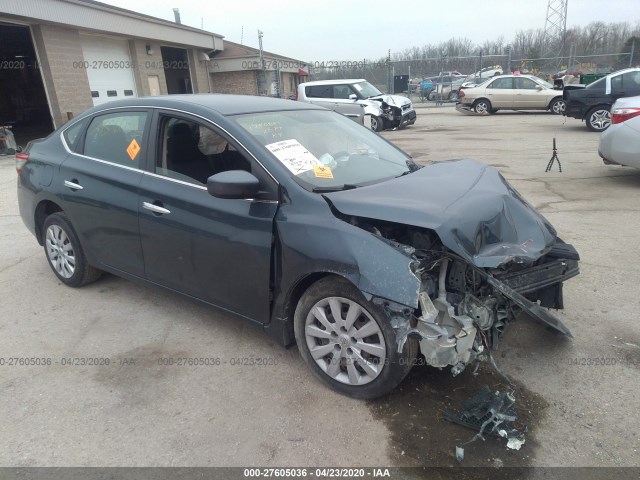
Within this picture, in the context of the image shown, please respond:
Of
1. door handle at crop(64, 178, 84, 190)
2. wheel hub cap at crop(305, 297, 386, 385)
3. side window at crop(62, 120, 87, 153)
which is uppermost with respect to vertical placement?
side window at crop(62, 120, 87, 153)

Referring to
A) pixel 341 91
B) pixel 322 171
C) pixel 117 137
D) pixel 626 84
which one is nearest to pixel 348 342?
pixel 322 171

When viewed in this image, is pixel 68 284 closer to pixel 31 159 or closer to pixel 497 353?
pixel 31 159

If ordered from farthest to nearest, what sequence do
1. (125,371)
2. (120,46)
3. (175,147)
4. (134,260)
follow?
(120,46), (134,260), (175,147), (125,371)

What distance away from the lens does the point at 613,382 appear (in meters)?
2.89

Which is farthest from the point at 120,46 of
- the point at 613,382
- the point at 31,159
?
the point at 613,382

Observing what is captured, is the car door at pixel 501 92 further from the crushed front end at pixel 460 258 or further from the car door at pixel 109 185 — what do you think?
the car door at pixel 109 185

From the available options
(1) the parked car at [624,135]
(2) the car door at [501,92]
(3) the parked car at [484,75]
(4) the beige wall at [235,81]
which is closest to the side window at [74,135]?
(1) the parked car at [624,135]

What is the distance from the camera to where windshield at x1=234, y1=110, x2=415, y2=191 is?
3.06 m

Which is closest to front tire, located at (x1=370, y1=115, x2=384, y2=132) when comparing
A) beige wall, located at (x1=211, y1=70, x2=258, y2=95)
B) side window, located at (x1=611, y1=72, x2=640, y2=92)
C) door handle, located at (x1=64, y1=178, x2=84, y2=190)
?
side window, located at (x1=611, y1=72, x2=640, y2=92)

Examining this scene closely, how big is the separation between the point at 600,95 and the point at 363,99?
701cm

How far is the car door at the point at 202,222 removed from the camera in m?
2.94

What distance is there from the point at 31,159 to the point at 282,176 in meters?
2.92

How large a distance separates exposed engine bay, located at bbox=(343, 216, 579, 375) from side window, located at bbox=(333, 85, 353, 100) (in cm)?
1411

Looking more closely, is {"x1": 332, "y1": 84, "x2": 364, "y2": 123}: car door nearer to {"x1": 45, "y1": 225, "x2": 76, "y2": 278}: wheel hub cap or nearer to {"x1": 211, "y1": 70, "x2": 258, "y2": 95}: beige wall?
{"x1": 45, "y1": 225, "x2": 76, "y2": 278}: wheel hub cap
